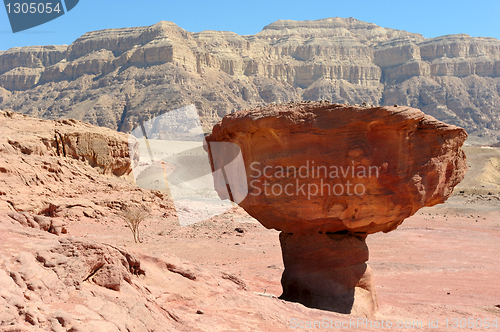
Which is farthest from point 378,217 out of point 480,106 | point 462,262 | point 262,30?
point 262,30

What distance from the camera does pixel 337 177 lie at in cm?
765

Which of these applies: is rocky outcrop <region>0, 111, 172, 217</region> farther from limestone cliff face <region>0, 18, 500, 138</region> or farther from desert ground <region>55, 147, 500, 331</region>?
limestone cliff face <region>0, 18, 500, 138</region>

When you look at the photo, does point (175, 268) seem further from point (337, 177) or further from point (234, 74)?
point (234, 74)

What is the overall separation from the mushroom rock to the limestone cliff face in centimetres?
8138

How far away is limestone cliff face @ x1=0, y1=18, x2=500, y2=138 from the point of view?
317ft

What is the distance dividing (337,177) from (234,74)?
11073 centimetres

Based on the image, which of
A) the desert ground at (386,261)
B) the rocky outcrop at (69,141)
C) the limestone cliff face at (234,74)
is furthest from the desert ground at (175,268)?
the limestone cliff face at (234,74)

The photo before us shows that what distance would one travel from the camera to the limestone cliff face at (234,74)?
317ft

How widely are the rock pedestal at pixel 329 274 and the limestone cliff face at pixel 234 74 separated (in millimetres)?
81343

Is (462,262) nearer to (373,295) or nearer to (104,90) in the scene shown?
(373,295)

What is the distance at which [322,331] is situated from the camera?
6.00 meters

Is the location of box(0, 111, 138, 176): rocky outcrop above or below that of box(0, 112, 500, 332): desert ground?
above

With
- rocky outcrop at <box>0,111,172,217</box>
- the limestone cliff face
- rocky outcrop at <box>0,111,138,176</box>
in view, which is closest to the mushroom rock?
rocky outcrop at <box>0,111,172,217</box>

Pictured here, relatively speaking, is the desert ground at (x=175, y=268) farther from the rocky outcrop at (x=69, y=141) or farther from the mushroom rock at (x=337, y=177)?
the mushroom rock at (x=337, y=177)
